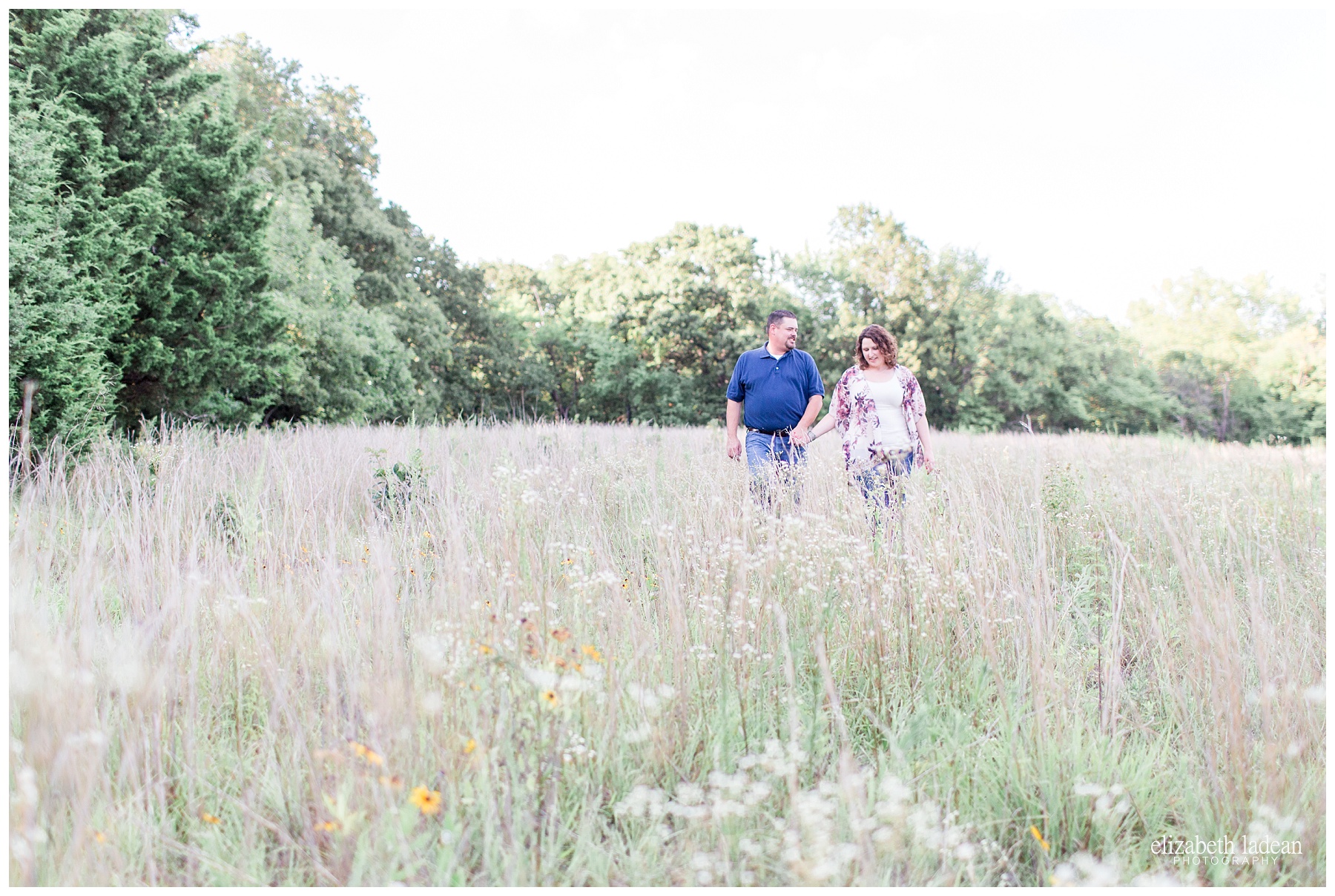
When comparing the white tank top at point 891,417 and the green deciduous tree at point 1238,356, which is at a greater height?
the green deciduous tree at point 1238,356

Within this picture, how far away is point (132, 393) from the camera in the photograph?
910 centimetres

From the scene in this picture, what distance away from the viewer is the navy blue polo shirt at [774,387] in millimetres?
5105

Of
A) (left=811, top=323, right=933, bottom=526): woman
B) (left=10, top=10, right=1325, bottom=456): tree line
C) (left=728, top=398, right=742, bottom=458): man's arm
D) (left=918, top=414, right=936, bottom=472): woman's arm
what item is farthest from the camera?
(left=10, top=10, right=1325, bottom=456): tree line

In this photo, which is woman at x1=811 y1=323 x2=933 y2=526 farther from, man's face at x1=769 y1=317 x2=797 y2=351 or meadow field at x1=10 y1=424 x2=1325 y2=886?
meadow field at x1=10 y1=424 x2=1325 y2=886

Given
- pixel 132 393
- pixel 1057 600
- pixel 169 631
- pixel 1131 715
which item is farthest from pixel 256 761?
pixel 132 393

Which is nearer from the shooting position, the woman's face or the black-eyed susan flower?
the black-eyed susan flower

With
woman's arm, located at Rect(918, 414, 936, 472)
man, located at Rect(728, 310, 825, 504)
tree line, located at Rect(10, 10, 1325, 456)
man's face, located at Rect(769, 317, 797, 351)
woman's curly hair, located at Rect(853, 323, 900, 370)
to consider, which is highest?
tree line, located at Rect(10, 10, 1325, 456)

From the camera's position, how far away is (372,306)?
23.1 m

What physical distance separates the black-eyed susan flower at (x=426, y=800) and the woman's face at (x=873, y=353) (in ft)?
12.6

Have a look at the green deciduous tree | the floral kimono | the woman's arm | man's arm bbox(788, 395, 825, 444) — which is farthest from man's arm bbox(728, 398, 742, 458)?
the green deciduous tree

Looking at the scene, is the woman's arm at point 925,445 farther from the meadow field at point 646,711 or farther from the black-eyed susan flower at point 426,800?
the black-eyed susan flower at point 426,800

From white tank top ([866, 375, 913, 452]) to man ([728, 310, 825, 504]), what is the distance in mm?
517

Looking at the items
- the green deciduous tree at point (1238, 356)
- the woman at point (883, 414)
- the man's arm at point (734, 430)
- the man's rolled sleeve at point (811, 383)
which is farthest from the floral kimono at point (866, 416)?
the green deciduous tree at point (1238, 356)

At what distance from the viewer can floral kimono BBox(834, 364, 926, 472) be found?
458 centimetres
